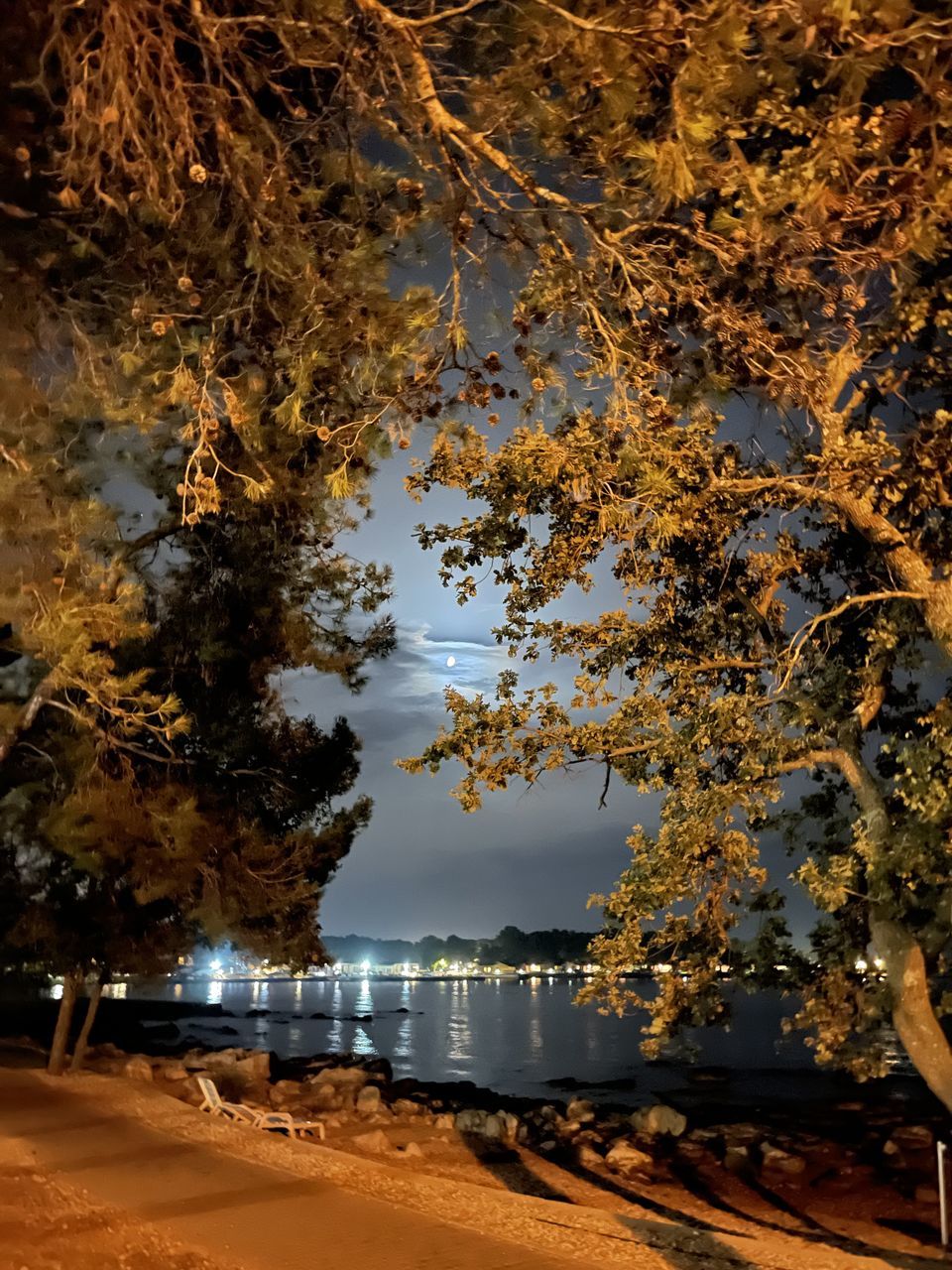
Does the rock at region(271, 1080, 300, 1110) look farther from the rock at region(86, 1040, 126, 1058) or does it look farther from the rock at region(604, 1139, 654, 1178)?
the rock at region(604, 1139, 654, 1178)

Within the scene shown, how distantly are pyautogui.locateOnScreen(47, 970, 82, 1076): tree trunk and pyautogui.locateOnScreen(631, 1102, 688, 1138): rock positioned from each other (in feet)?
34.6

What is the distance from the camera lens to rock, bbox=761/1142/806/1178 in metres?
16.8

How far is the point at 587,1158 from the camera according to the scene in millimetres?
16781

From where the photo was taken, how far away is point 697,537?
28.4ft

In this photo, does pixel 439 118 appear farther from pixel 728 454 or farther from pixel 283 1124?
pixel 283 1124

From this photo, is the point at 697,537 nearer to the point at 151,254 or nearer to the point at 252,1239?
the point at 151,254

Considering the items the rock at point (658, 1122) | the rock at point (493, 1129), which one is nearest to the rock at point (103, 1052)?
the rock at point (493, 1129)

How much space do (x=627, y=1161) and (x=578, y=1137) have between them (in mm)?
2793

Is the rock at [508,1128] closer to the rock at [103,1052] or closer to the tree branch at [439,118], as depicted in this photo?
the rock at [103,1052]

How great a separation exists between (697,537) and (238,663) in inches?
315

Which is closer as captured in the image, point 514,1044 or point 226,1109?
point 226,1109

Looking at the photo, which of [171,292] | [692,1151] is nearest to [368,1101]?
[692,1151]

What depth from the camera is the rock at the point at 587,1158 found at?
16.4 m

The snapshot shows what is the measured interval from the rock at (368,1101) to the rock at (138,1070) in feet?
12.6
